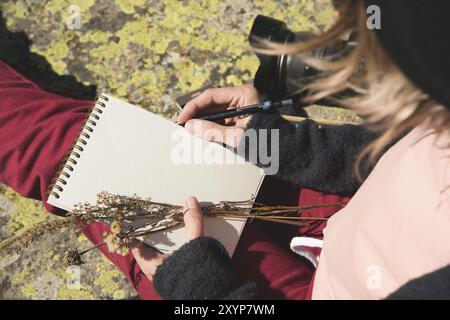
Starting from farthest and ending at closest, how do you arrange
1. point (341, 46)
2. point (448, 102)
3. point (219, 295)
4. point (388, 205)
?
point (341, 46) < point (219, 295) < point (388, 205) < point (448, 102)

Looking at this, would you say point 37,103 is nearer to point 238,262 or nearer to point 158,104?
point 158,104

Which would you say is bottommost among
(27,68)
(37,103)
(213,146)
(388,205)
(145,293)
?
(145,293)

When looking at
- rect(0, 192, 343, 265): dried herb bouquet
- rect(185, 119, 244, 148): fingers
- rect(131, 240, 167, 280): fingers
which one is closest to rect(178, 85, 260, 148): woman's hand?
rect(185, 119, 244, 148): fingers

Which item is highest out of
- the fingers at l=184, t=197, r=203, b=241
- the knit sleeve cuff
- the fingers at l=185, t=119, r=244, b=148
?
the fingers at l=185, t=119, r=244, b=148

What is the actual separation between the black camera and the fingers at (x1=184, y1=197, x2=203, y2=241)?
454 mm

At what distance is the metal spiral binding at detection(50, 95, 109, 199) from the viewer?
0.95 metres

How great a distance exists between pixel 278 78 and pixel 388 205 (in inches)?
23.2

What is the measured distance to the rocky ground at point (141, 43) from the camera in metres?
1.39

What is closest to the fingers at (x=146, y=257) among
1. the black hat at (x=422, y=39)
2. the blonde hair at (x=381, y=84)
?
the blonde hair at (x=381, y=84)

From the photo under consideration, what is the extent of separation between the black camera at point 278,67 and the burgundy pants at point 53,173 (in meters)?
0.32

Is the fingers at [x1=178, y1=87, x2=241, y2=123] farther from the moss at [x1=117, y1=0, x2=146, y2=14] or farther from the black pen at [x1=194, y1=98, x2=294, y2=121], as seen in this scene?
the moss at [x1=117, y1=0, x2=146, y2=14]

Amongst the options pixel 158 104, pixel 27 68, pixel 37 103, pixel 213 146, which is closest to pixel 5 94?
pixel 37 103

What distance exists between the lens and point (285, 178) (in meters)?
1.03
